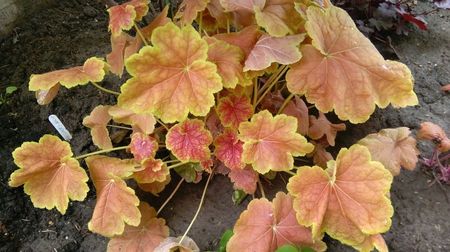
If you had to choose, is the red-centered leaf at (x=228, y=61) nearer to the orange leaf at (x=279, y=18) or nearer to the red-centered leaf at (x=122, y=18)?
the orange leaf at (x=279, y=18)

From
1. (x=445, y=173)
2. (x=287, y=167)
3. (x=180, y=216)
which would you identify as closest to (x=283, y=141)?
(x=287, y=167)

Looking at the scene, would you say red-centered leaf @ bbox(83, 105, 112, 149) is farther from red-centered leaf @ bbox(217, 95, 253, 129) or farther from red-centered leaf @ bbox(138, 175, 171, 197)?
red-centered leaf @ bbox(217, 95, 253, 129)

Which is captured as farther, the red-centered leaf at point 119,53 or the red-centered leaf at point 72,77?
A: the red-centered leaf at point 119,53

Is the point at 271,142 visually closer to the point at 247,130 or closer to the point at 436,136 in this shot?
the point at 247,130

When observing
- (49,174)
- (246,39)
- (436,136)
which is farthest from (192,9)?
(436,136)

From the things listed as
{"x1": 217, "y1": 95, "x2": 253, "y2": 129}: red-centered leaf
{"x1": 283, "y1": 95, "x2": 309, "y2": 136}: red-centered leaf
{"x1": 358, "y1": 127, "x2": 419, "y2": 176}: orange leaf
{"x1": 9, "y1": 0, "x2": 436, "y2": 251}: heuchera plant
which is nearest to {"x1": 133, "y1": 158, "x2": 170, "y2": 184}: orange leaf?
{"x1": 9, "y1": 0, "x2": 436, "y2": 251}: heuchera plant

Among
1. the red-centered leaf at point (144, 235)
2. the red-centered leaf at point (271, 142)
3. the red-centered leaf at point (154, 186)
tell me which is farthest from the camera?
the red-centered leaf at point (154, 186)

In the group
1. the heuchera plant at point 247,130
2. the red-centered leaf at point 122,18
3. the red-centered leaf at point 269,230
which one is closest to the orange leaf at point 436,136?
the heuchera plant at point 247,130
